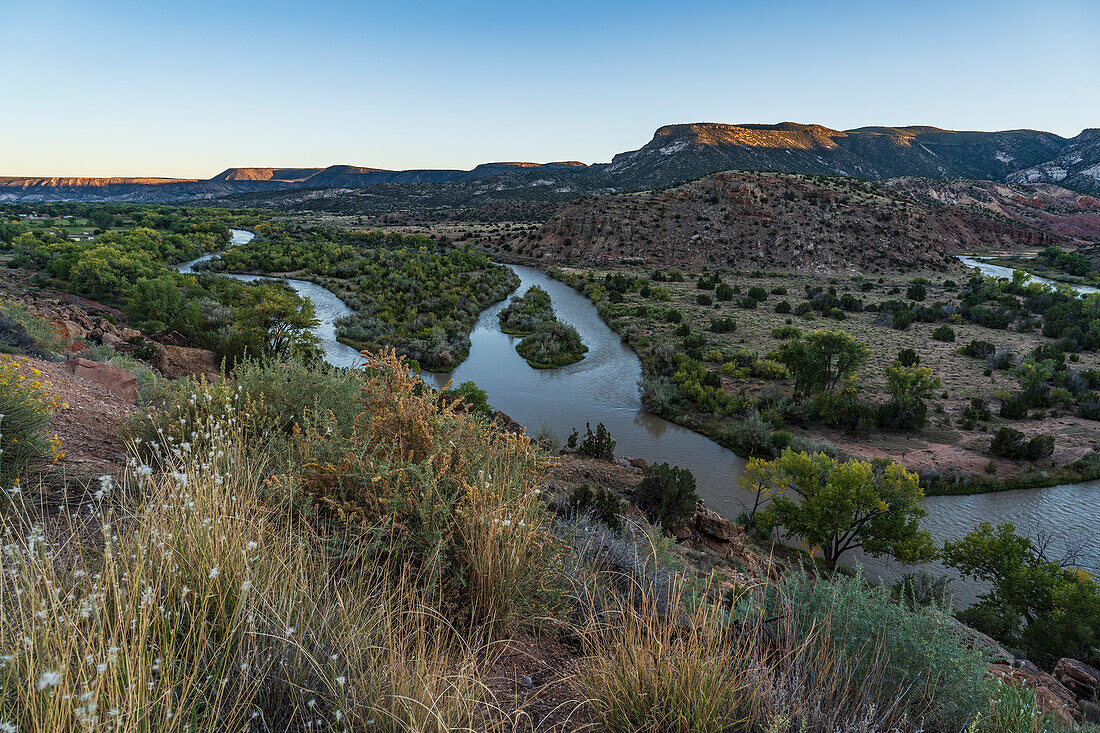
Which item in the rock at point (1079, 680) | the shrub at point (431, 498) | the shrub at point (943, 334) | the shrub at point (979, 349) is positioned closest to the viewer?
the shrub at point (431, 498)

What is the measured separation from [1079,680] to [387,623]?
9.65 m

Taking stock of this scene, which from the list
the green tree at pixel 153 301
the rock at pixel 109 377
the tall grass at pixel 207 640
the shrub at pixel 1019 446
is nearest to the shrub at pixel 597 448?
the rock at pixel 109 377

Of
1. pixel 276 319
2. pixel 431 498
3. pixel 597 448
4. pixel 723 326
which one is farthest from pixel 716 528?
pixel 723 326

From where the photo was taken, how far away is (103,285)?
3259cm

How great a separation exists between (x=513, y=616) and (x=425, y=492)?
979mm

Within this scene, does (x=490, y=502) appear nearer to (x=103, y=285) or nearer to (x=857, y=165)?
(x=103, y=285)

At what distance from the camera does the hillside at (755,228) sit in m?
57.8

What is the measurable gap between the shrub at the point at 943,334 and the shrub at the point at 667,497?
29.7m

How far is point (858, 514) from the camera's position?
476 inches

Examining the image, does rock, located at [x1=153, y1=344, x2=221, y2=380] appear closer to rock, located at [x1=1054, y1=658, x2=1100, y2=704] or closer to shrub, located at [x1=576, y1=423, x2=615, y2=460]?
shrub, located at [x1=576, y1=423, x2=615, y2=460]

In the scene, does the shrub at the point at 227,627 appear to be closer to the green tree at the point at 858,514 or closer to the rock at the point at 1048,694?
the rock at the point at 1048,694

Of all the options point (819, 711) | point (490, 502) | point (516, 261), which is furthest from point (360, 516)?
point (516, 261)

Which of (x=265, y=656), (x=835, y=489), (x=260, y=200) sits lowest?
(x=835, y=489)

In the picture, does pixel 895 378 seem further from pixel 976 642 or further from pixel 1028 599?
pixel 976 642
